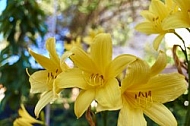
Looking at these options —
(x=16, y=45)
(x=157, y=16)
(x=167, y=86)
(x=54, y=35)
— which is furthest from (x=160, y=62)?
(x=54, y=35)

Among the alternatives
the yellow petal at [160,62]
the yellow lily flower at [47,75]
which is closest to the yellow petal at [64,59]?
the yellow lily flower at [47,75]

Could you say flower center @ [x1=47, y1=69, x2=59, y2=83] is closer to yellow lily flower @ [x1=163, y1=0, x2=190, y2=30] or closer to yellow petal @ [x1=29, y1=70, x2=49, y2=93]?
yellow petal @ [x1=29, y1=70, x2=49, y2=93]

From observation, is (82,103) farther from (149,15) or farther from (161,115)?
(149,15)

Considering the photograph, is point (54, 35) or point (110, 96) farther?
point (54, 35)

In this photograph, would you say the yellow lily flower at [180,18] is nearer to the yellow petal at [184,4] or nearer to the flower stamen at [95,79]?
the yellow petal at [184,4]

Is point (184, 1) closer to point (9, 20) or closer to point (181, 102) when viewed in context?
point (181, 102)

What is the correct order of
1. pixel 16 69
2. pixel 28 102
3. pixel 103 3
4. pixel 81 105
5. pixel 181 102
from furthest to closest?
pixel 103 3 < pixel 28 102 < pixel 16 69 < pixel 181 102 < pixel 81 105

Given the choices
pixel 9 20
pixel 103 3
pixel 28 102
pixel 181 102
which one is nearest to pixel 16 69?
pixel 9 20
